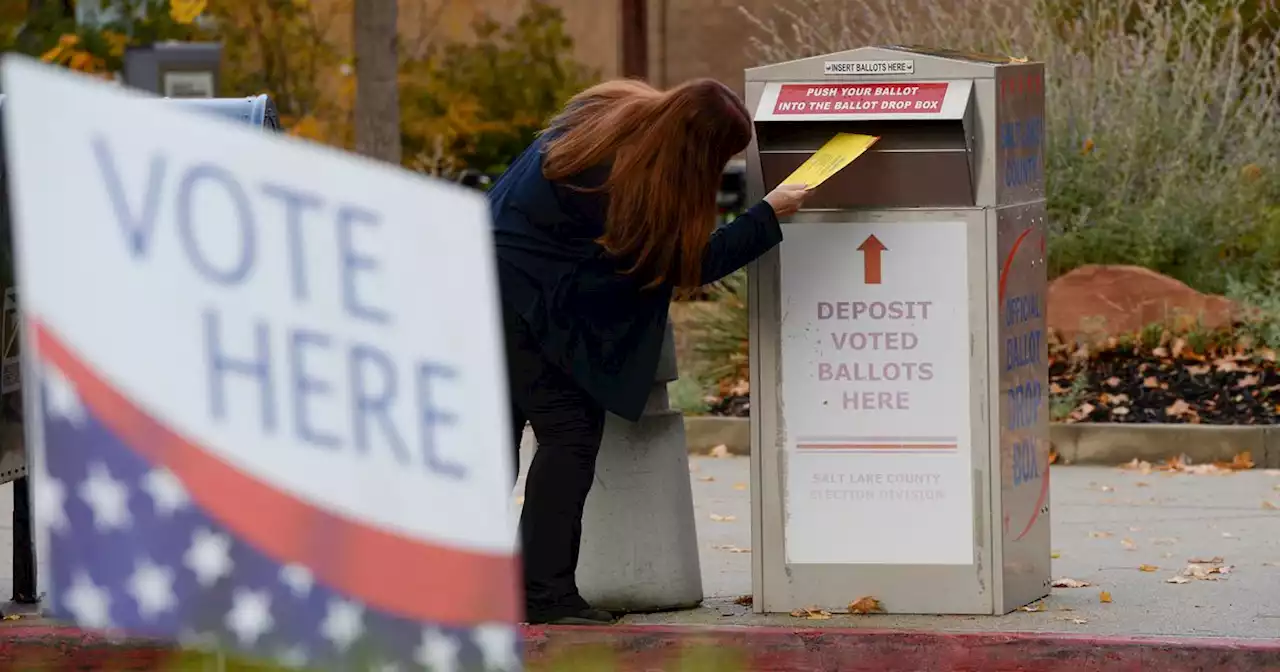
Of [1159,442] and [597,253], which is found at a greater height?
[597,253]

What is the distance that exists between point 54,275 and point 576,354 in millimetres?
3072

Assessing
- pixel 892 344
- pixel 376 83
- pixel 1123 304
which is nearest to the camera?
pixel 892 344

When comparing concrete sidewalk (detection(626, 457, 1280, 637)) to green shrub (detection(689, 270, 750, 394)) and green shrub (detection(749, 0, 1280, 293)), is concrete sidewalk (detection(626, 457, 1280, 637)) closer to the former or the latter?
green shrub (detection(689, 270, 750, 394))

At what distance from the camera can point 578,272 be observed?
5758mm

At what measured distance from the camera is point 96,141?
9.02 feet

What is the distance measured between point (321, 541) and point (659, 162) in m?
2.88

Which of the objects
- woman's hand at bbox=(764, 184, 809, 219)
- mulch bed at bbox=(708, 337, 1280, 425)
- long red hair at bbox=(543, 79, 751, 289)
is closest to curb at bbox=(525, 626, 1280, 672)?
long red hair at bbox=(543, 79, 751, 289)

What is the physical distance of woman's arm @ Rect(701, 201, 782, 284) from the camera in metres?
5.75

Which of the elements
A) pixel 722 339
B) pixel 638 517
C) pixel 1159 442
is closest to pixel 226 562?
pixel 638 517

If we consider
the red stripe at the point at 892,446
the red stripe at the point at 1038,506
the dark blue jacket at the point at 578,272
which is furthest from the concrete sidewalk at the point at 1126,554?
the dark blue jacket at the point at 578,272

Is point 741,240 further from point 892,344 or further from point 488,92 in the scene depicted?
point 488,92

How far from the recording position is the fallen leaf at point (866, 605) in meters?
6.06

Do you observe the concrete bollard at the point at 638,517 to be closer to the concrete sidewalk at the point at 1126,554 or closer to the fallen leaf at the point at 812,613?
the concrete sidewalk at the point at 1126,554

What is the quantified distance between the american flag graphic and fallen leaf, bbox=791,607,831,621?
3.16 metres
